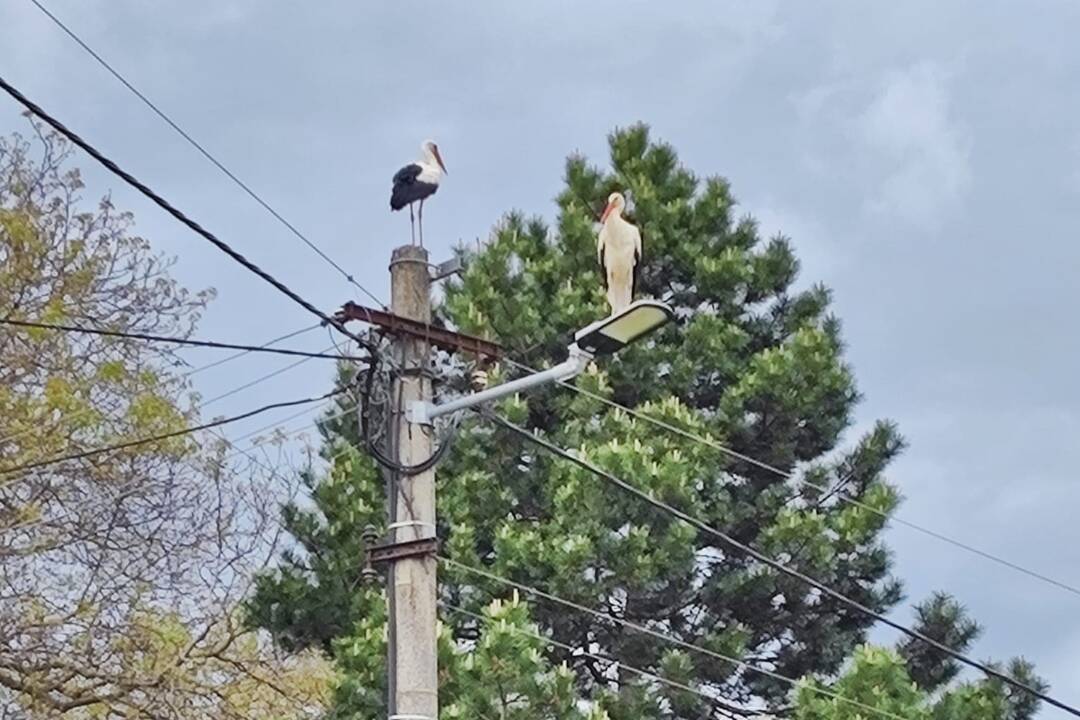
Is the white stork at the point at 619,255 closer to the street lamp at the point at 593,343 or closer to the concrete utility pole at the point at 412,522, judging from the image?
the concrete utility pole at the point at 412,522

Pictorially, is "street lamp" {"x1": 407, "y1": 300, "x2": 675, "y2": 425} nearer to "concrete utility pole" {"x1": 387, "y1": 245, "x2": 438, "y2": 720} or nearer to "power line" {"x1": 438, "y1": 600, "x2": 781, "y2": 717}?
"concrete utility pole" {"x1": 387, "y1": 245, "x2": 438, "y2": 720}

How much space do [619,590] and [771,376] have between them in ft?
7.27

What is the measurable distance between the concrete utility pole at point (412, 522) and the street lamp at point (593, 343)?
0.11 m

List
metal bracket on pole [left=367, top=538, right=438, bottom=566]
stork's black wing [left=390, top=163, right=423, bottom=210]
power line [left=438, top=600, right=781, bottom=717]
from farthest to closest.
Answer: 1. power line [left=438, top=600, right=781, bottom=717]
2. stork's black wing [left=390, top=163, right=423, bottom=210]
3. metal bracket on pole [left=367, top=538, right=438, bottom=566]

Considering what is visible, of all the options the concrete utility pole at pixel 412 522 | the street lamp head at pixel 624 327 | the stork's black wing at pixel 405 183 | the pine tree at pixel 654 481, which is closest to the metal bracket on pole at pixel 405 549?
the concrete utility pole at pixel 412 522

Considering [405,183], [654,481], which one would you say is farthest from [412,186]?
[654,481]

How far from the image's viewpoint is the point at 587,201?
14398mm

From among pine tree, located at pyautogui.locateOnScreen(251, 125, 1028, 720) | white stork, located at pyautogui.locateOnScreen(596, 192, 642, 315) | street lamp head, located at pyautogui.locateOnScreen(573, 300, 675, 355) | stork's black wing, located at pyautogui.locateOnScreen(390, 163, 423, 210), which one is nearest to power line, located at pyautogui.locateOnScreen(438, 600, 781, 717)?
pine tree, located at pyautogui.locateOnScreen(251, 125, 1028, 720)

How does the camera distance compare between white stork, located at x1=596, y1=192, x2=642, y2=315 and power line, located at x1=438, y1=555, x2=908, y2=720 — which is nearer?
white stork, located at x1=596, y1=192, x2=642, y2=315

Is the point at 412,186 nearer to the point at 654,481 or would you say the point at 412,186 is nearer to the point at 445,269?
the point at 445,269

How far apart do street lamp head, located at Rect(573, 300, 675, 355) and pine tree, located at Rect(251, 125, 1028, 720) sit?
5.22 metres

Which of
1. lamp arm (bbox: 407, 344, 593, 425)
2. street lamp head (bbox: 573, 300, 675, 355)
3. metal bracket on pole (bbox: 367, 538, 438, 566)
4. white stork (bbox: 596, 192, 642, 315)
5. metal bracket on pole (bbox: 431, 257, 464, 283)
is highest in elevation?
white stork (bbox: 596, 192, 642, 315)

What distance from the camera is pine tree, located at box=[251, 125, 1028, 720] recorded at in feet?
40.2

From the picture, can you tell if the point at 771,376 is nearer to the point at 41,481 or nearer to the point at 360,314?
the point at 41,481
